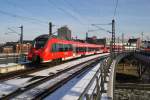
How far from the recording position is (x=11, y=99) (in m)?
11.5

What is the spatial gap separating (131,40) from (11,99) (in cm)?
17406

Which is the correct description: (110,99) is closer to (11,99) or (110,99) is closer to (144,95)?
(11,99)

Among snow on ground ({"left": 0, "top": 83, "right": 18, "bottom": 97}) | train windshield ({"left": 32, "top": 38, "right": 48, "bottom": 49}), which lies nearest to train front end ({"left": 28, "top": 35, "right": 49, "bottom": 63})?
train windshield ({"left": 32, "top": 38, "right": 48, "bottom": 49})

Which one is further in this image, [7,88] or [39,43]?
[39,43]

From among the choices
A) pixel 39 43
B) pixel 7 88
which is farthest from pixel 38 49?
pixel 7 88

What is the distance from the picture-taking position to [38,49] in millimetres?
28578

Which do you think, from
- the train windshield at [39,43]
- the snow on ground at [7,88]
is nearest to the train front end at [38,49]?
the train windshield at [39,43]

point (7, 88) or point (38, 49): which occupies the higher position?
→ point (38, 49)

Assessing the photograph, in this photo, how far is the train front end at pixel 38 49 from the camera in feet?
92.4

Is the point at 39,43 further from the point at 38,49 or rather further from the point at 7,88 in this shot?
the point at 7,88

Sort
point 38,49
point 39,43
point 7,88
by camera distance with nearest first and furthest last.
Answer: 1. point 7,88
2. point 38,49
3. point 39,43

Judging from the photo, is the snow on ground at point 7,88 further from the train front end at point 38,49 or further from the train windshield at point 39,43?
the train windshield at point 39,43

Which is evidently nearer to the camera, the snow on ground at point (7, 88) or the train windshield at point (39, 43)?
the snow on ground at point (7, 88)

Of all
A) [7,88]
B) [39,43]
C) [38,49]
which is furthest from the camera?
[39,43]
